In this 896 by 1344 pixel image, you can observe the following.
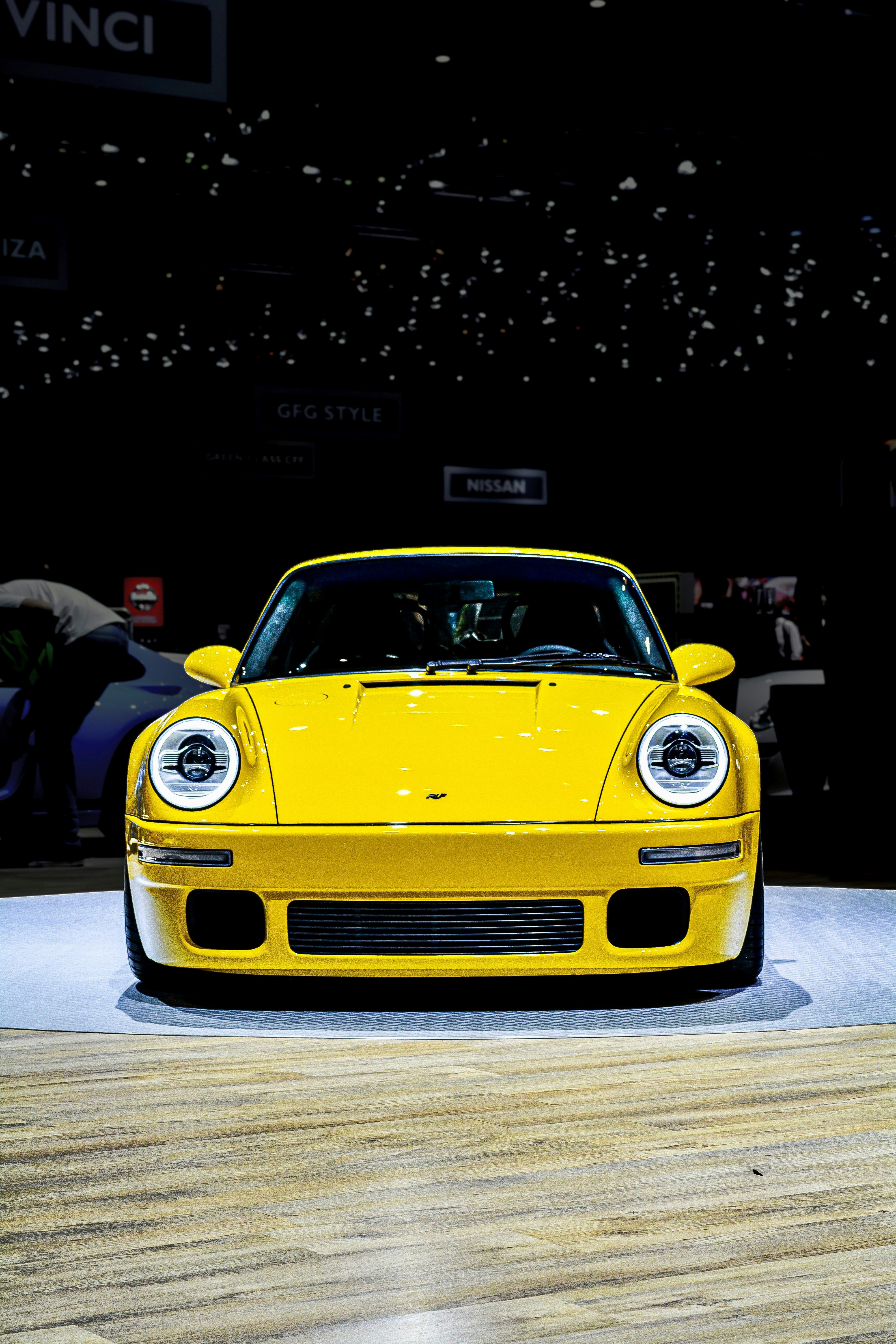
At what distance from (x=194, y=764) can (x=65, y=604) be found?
13.9 feet

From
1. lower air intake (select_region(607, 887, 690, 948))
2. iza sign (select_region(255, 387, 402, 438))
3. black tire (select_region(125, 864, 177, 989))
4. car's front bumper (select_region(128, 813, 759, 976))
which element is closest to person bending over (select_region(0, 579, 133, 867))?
black tire (select_region(125, 864, 177, 989))

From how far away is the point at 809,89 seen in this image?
888 centimetres

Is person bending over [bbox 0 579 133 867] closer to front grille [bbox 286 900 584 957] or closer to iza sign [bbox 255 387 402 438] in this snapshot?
front grille [bbox 286 900 584 957]

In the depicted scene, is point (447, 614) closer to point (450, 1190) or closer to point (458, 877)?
point (458, 877)

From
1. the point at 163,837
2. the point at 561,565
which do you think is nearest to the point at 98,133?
the point at 561,565

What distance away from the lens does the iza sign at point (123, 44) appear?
232 inches

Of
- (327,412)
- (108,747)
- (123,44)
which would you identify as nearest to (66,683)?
(108,747)

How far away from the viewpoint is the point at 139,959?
380 centimetres

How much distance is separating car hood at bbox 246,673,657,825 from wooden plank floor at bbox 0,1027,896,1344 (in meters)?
0.58

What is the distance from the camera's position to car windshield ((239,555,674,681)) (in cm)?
451

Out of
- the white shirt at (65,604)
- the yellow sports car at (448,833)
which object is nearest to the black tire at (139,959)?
the yellow sports car at (448,833)

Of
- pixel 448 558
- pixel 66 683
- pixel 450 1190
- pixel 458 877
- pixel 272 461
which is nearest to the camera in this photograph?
pixel 450 1190

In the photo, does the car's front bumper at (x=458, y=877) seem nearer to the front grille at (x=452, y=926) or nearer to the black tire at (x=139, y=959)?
the front grille at (x=452, y=926)

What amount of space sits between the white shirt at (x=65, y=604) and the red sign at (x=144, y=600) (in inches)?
562
